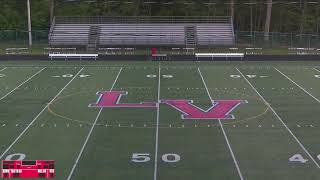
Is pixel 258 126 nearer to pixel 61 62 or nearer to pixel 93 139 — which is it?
pixel 93 139

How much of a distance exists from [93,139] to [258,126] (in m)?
5.26

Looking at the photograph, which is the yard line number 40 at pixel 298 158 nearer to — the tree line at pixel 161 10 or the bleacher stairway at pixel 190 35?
the bleacher stairway at pixel 190 35

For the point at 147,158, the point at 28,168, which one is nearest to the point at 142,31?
the point at 147,158

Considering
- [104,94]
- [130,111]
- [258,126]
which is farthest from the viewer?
[104,94]

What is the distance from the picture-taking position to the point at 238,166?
14.0 metres

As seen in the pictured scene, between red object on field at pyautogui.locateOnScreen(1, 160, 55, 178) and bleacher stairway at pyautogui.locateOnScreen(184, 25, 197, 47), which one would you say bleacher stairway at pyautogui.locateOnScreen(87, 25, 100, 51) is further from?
red object on field at pyautogui.locateOnScreen(1, 160, 55, 178)

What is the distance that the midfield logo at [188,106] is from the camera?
64.5ft

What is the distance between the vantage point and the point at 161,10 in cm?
5606

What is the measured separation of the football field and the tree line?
25415 millimetres

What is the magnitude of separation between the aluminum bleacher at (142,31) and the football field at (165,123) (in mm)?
14735

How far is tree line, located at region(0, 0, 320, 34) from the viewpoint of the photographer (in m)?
55.2

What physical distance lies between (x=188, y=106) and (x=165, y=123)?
2837 millimetres

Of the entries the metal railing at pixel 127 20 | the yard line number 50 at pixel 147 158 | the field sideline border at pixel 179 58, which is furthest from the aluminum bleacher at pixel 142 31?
the yard line number 50 at pixel 147 158

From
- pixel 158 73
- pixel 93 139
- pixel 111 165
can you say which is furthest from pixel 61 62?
pixel 111 165
